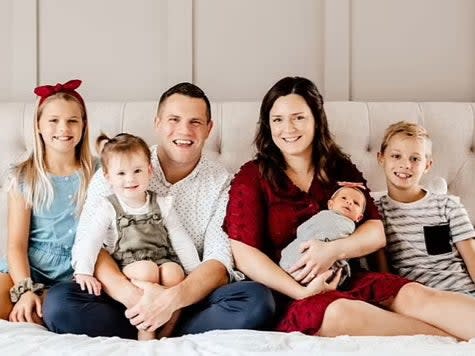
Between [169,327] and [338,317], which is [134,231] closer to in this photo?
[169,327]

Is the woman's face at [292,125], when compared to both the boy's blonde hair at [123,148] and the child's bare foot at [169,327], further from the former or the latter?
the child's bare foot at [169,327]

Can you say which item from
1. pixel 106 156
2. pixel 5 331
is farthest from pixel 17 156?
pixel 5 331

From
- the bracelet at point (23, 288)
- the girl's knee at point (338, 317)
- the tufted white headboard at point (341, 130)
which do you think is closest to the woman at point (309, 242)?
the girl's knee at point (338, 317)

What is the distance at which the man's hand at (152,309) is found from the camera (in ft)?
5.61

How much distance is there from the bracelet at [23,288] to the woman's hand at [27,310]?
0.02 m

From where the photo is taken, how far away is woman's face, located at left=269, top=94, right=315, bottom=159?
200cm

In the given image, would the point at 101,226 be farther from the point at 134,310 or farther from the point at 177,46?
the point at 177,46

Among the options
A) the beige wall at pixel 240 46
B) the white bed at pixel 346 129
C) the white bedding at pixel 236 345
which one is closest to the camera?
the white bedding at pixel 236 345

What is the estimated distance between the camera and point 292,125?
78.8 inches

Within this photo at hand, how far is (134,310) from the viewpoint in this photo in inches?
67.4

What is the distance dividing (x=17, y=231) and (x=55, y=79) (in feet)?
2.62

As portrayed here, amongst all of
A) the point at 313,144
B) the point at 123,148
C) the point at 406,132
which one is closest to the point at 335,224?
the point at 313,144

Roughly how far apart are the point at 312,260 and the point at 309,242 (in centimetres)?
5

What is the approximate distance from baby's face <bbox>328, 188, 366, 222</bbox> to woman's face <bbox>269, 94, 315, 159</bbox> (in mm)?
181
